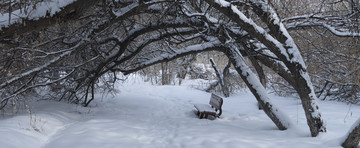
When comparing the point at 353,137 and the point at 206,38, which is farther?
the point at 206,38

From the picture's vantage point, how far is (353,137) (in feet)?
11.5

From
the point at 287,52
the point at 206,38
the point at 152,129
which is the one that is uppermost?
the point at 206,38

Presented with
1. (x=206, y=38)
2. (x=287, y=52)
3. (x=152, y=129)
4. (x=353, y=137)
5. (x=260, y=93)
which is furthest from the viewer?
(x=206, y=38)

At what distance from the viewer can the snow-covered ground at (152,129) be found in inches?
175

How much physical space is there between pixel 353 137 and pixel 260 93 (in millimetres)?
2176

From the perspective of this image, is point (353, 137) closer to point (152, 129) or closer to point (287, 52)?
point (287, 52)

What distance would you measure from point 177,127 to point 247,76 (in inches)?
75.6

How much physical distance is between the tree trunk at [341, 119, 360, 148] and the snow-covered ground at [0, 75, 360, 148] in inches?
7.2

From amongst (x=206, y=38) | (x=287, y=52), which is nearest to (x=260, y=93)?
(x=287, y=52)

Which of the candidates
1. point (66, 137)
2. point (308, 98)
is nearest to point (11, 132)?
point (66, 137)

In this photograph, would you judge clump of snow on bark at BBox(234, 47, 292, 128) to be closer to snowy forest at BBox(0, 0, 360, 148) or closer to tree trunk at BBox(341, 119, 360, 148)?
snowy forest at BBox(0, 0, 360, 148)

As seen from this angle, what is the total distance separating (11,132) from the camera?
4.70 meters

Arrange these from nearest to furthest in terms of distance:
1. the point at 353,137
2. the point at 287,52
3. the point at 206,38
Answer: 1. the point at 353,137
2. the point at 287,52
3. the point at 206,38

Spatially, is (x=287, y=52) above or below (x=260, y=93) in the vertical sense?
above
